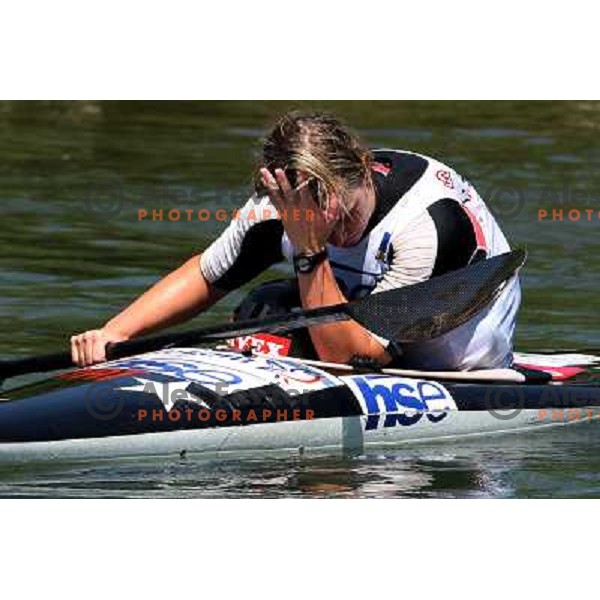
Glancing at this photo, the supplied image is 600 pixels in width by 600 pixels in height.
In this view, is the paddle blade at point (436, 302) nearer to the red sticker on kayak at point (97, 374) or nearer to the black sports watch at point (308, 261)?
the black sports watch at point (308, 261)

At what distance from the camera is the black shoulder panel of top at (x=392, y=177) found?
8.47 meters

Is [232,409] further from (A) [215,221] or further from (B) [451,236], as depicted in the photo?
(A) [215,221]

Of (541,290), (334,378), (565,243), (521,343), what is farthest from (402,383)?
(565,243)

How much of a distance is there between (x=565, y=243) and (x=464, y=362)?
4.27 m

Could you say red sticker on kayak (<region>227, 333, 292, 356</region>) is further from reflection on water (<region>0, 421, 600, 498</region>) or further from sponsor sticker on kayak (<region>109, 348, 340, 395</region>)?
reflection on water (<region>0, 421, 600, 498</region>)

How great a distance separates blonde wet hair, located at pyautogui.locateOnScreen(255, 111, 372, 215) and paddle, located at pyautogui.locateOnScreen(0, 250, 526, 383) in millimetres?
435

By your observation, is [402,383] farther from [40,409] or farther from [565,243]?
[565,243]

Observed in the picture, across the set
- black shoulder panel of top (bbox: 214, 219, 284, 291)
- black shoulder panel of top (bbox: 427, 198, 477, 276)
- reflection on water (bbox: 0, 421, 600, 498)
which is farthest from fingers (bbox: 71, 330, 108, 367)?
black shoulder panel of top (bbox: 427, 198, 477, 276)

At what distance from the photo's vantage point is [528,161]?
609 inches

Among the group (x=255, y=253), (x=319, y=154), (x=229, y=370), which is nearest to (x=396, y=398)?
(x=229, y=370)

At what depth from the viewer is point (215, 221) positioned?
45.2 ft

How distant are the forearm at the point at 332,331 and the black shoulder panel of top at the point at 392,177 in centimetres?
26

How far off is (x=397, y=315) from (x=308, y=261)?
16.9 inches

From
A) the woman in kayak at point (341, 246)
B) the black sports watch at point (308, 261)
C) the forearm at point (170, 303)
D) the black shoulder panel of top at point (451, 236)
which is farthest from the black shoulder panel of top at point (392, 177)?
the forearm at point (170, 303)
